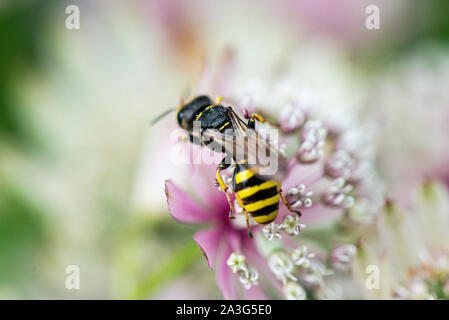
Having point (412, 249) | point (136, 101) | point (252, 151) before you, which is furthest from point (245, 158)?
point (136, 101)

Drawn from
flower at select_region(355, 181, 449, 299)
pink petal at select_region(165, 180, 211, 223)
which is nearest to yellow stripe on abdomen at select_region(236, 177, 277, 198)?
pink petal at select_region(165, 180, 211, 223)

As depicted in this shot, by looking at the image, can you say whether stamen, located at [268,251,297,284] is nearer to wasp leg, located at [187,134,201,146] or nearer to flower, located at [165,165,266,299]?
flower, located at [165,165,266,299]

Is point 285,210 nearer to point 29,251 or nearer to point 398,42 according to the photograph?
point 29,251

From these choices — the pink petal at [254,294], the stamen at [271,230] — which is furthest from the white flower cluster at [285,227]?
the pink petal at [254,294]

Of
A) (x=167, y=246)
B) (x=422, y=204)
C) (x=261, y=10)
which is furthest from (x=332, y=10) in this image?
(x=167, y=246)

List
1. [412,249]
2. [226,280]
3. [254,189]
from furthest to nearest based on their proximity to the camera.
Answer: [412,249], [226,280], [254,189]

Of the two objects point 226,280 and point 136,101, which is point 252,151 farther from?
point 136,101
